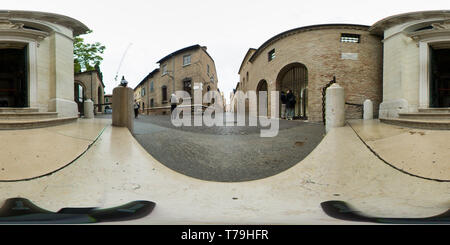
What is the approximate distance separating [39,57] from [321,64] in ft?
22.7

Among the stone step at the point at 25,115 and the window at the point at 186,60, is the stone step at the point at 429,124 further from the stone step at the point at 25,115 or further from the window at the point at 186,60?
the stone step at the point at 25,115

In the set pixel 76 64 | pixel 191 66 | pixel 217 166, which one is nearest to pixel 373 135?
pixel 217 166

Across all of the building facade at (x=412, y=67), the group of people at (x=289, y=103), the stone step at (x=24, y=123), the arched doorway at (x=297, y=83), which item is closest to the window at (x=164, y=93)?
the stone step at (x=24, y=123)

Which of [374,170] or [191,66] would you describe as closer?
[374,170]

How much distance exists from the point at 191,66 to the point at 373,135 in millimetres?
3827

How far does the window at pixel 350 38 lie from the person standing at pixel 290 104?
2717 millimetres

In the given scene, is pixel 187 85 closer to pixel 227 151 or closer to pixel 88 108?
pixel 227 151

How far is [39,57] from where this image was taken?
2523 mm

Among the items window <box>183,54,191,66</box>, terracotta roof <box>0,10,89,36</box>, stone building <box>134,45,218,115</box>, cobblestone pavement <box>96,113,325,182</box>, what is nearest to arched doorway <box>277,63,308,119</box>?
cobblestone pavement <box>96,113,325,182</box>

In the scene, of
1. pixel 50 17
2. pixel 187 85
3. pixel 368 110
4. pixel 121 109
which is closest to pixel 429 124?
pixel 368 110

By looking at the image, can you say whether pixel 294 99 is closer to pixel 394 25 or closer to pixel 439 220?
pixel 394 25

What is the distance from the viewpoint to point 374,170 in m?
1.94

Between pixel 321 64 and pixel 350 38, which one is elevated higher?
pixel 350 38

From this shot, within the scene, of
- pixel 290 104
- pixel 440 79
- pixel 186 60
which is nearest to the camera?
pixel 440 79
